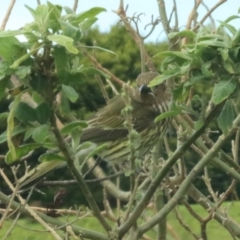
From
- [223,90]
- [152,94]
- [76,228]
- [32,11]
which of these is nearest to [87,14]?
[32,11]

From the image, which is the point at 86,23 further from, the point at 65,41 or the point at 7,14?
the point at 7,14

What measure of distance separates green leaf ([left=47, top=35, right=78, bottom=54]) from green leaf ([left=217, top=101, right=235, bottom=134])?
19.1 inches

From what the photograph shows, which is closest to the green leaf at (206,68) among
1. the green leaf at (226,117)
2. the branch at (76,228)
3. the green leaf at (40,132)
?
the green leaf at (226,117)

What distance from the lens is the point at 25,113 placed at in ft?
5.95

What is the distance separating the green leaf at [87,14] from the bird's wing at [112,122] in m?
2.20

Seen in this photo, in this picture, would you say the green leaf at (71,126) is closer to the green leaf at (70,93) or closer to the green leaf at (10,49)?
the green leaf at (70,93)

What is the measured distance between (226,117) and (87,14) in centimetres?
44

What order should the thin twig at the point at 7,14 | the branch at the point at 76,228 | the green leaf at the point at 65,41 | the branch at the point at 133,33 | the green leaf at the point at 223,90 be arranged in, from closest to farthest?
the green leaf at the point at 65,41
the green leaf at the point at 223,90
the branch at the point at 76,228
the thin twig at the point at 7,14
the branch at the point at 133,33

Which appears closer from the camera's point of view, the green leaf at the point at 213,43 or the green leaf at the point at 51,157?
the green leaf at the point at 213,43

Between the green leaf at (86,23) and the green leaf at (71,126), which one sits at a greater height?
the green leaf at (86,23)

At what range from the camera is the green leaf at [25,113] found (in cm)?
181

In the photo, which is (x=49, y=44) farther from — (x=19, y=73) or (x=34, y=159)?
(x=34, y=159)

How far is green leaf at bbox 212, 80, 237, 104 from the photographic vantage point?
1.83 metres

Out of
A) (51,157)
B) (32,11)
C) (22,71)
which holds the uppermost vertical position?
(32,11)
